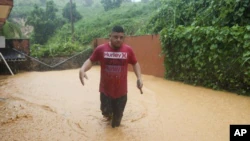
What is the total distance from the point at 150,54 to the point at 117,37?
7.02 metres

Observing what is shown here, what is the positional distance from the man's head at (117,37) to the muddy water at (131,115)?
1.44 meters

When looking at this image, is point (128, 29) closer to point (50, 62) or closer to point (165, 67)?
point (50, 62)

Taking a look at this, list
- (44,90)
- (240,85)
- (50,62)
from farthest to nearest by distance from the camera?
1. (50,62)
2. (44,90)
3. (240,85)

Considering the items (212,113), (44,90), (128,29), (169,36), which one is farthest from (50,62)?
(212,113)

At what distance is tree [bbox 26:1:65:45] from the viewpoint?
1013 inches

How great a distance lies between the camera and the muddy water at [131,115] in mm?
4199

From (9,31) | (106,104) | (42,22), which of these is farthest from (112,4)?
(106,104)

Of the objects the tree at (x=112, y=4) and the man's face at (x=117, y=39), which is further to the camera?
the tree at (x=112, y=4)

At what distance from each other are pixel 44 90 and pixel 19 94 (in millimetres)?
849

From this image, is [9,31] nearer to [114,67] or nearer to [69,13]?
[69,13]

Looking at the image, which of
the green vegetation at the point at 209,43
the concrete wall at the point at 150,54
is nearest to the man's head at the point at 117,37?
the green vegetation at the point at 209,43

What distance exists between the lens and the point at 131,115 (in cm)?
537

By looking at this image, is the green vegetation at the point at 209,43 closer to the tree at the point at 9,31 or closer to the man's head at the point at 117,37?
the man's head at the point at 117,37

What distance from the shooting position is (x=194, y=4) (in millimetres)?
11984
